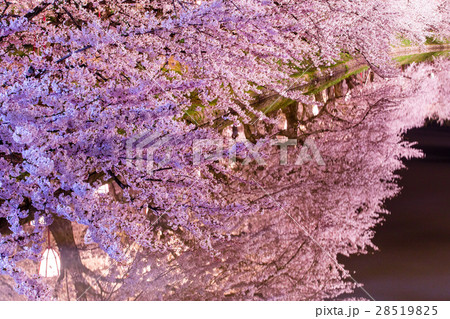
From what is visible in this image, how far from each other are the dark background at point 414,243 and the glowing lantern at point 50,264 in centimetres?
202

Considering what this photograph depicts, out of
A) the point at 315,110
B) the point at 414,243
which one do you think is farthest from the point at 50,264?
the point at 315,110

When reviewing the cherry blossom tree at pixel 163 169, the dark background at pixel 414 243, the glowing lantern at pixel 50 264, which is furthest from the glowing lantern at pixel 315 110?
the glowing lantern at pixel 50 264

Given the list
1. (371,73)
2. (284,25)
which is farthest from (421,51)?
(284,25)

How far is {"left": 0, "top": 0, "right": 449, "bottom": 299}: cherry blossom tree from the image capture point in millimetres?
2350

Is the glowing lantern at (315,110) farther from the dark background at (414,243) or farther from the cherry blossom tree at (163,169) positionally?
the dark background at (414,243)

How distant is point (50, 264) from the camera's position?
309 centimetres

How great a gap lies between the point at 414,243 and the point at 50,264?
282cm

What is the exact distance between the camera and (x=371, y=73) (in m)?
9.58

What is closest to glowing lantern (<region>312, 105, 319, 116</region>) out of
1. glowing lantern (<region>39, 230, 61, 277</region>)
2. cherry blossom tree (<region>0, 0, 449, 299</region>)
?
cherry blossom tree (<region>0, 0, 449, 299</region>)

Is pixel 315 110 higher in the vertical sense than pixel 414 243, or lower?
higher

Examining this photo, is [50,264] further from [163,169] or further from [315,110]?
[315,110]

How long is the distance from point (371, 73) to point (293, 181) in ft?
18.3

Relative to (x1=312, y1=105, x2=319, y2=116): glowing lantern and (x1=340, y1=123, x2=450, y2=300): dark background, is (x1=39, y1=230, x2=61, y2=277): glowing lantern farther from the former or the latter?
(x1=312, y1=105, x2=319, y2=116): glowing lantern

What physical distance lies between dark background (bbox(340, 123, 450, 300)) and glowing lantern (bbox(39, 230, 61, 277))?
79.4 inches
